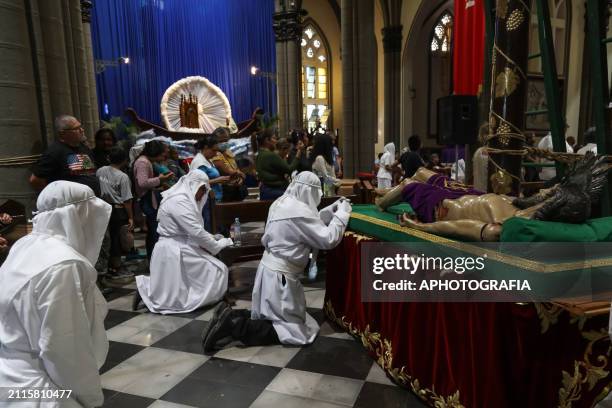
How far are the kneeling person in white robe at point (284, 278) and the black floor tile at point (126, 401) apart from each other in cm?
62

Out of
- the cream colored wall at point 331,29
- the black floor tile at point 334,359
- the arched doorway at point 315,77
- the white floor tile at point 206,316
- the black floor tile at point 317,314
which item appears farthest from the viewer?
the arched doorway at point 315,77

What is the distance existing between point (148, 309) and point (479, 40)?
6447mm

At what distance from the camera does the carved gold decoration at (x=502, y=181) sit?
117 inches

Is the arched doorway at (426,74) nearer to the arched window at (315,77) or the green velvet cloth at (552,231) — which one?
the arched window at (315,77)

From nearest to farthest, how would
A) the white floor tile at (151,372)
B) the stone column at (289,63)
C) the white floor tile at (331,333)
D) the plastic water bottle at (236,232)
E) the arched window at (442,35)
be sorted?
the white floor tile at (151,372) → the white floor tile at (331,333) → the plastic water bottle at (236,232) → the stone column at (289,63) → the arched window at (442,35)

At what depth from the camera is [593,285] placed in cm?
176

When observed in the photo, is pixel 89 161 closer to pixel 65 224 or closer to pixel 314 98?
pixel 65 224

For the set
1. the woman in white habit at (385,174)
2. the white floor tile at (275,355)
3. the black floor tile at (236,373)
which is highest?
the woman in white habit at (385,174)

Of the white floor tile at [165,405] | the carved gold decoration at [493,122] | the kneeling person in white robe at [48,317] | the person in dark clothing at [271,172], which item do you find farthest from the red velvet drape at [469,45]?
the kneeling person in white robe at [48,317]

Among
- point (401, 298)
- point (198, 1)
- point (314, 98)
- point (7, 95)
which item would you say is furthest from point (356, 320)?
point (314, 98)

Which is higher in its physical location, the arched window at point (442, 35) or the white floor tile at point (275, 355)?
the arched window at point (442, 35)

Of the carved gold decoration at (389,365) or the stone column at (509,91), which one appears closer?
the carved gold decoration at (389,365)

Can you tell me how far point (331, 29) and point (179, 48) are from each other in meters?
8.23

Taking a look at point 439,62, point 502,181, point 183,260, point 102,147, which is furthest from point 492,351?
point 439,62
